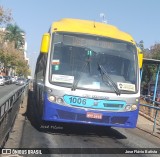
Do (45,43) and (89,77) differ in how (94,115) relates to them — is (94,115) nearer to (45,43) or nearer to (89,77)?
(89,77)

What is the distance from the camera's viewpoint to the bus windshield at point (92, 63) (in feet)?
37.1

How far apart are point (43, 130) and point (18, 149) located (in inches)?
134

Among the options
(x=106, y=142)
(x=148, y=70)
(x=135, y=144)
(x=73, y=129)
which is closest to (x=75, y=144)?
(x=106, y=142)

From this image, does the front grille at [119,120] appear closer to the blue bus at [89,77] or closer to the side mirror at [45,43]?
the blue bus at [89,77]

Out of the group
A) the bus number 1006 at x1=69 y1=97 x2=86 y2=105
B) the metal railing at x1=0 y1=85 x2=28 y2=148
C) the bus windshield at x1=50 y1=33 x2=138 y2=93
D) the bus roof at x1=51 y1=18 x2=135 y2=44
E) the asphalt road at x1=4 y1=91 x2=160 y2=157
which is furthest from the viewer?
the bus roof at x1=51 y1=18 x2=135 y2=44

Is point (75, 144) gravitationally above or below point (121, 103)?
below

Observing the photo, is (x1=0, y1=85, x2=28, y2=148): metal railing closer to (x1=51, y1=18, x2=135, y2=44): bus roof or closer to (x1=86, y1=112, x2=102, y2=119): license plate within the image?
(x1=86, y1=112, x2=102, y2=119): license plate

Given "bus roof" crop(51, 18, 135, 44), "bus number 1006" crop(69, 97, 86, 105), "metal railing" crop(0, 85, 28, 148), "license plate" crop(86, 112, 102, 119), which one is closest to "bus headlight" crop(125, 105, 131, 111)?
"license plate" crop(86, 112, 102, 119)

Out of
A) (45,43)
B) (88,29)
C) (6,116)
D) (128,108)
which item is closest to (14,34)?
(88,29)

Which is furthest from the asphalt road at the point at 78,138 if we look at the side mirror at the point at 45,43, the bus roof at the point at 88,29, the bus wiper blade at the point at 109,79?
the bus roof at the point at 88,29

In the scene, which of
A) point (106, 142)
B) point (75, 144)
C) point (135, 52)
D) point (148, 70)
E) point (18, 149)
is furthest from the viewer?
point (148, 70)

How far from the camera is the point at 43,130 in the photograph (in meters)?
12.3

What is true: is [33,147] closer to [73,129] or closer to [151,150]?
[151,150]

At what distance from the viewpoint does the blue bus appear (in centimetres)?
1109
